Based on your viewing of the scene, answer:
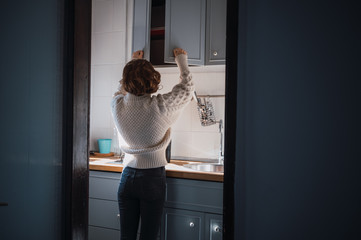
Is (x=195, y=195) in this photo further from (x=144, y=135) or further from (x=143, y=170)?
(x=144, y=135)

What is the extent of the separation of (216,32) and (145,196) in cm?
124

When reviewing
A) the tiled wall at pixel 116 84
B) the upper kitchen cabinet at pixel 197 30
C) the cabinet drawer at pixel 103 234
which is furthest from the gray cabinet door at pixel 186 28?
the cabinet drawer at pixel 103 234

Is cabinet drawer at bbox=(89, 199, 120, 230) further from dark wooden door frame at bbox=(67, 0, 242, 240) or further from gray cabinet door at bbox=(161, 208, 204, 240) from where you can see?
dark wooden door frame at bbox=(67, 0, 242, 240)

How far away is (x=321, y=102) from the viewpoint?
2.57 ft

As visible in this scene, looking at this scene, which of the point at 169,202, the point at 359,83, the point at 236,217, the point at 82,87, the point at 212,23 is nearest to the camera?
the point at 359,83

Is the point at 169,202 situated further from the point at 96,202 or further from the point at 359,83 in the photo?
the point at 359,83

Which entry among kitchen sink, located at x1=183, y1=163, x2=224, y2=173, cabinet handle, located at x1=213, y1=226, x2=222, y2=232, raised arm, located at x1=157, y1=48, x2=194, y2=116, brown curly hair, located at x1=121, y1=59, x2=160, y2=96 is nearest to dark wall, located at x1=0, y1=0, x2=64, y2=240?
brown curly hair, located at x1=121, y1=59, x2=160, y2=96

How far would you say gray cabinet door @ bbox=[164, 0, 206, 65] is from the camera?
76.8 inches

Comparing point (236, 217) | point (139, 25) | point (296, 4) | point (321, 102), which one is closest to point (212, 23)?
point (139, 25)

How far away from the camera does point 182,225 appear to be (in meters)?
1.80

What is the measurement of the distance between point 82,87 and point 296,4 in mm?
798

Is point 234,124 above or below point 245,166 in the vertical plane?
above

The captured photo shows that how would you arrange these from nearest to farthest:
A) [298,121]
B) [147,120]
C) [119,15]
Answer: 1. [298,121]
2. [147,120]
3. [119,15]

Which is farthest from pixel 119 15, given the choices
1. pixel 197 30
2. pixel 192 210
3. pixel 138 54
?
pixel 192 210
